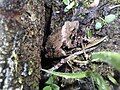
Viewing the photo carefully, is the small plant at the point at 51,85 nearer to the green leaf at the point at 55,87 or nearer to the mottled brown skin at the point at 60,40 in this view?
the green leaf at the point at 55,87

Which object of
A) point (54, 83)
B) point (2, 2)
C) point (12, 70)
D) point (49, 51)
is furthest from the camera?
point (49, 51)

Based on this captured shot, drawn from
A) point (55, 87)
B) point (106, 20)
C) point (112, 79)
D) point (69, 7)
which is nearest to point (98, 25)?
point (106, 20)

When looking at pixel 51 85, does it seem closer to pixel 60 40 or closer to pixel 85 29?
pixel 60 40

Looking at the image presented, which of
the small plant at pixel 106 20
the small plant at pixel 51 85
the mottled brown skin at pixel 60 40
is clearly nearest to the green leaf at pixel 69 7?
the mottled brown skin at pixel 60 40

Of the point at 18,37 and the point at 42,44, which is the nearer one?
the point at 18,37

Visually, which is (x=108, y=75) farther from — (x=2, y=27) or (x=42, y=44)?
(x=2, y=27)

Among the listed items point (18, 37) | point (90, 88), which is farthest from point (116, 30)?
point (18, 37)
